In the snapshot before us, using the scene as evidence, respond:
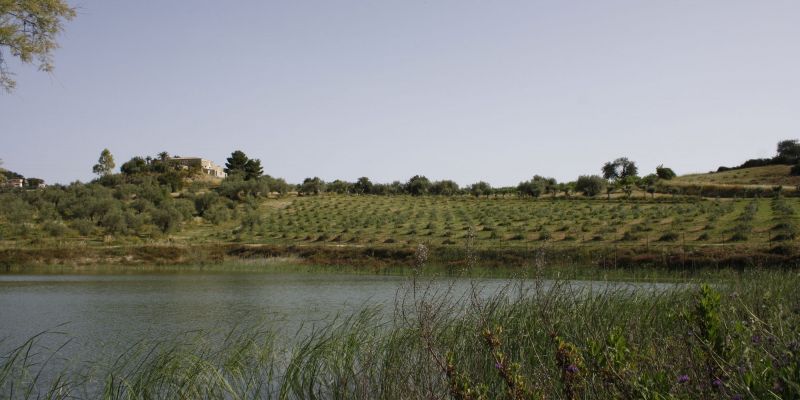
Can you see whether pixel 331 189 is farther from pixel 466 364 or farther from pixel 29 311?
pixel 466 364

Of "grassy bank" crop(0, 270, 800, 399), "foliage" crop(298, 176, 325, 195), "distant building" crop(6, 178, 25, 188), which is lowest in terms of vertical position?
"grassy bank" crop(0, 270, 800, 399)

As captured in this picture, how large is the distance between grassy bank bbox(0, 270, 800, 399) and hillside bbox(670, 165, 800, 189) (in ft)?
283

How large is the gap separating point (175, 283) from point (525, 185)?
6163cm

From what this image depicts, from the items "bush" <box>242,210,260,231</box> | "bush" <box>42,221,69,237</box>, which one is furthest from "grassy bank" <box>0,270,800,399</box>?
"bush" <box>242,210,260,231</box>

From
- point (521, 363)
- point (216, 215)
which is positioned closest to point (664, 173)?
point (216, 215)

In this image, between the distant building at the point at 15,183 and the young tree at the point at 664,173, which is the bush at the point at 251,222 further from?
the young tree at the point at 664,173

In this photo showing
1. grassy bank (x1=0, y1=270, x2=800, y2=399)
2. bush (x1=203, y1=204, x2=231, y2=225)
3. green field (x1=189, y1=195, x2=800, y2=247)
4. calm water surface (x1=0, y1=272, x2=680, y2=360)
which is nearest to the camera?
grassy bank (x1=0, y1=270, x2=800, y2=399)

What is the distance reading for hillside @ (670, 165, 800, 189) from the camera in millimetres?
90438

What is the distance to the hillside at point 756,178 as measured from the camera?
90.4 metres

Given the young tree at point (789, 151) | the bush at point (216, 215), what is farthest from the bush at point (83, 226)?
the young tree at point (789, 151)

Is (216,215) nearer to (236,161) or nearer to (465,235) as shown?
(465,235)

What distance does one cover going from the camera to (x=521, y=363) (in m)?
8.20

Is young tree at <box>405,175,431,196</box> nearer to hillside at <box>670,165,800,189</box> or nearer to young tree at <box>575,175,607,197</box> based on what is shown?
young tree at <box>575,175,607,197</box>

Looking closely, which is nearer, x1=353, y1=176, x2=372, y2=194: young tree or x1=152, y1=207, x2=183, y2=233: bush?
x1=152, y1=207, x2=183, y2=233: bush
